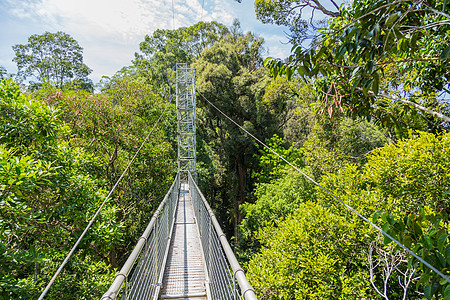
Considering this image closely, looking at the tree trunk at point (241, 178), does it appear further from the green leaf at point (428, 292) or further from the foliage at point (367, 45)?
the green leaf at point (428, 292)

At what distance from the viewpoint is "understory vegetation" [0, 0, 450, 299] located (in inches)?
55.4

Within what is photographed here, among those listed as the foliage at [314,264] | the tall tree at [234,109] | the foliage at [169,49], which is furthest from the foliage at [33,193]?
the foliage at [169,49]

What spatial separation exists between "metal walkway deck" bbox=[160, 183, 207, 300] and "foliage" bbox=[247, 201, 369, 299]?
1.75 meters

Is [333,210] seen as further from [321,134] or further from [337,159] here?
[321,134]

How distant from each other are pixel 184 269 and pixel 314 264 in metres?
2.51

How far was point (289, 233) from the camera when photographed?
482 centimetres

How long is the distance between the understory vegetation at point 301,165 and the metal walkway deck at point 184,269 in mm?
953

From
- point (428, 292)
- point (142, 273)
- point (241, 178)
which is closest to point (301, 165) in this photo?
point (241, 178)

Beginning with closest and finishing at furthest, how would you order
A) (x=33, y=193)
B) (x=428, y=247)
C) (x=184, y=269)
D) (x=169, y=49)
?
1. (x=428, y=247)
2. (x=184, y=269)
3. (x=33, y=193)
4. (x=169, y=49)

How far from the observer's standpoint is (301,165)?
1127 centimetres

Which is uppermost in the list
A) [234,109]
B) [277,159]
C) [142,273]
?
[234,109]

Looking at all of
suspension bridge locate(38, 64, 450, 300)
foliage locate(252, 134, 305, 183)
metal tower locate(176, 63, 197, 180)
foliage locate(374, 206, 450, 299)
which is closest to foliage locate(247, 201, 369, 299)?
suspension bridge locate(38, 64, 450, 300)

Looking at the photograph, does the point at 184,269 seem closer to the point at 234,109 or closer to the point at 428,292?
the point at 428,292

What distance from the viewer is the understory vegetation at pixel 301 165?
1408mm
